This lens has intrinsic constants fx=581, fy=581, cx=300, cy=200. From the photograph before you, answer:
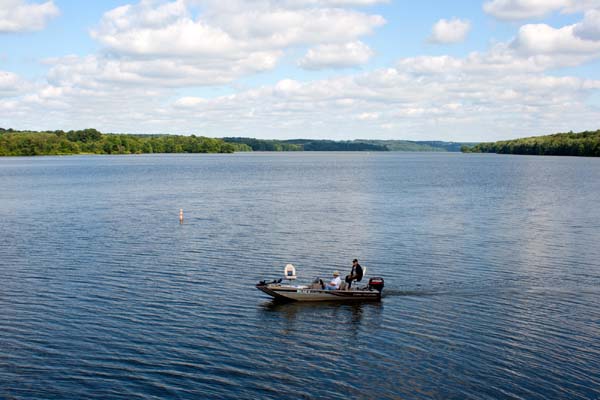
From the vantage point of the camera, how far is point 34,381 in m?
26.2

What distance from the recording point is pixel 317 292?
129ft

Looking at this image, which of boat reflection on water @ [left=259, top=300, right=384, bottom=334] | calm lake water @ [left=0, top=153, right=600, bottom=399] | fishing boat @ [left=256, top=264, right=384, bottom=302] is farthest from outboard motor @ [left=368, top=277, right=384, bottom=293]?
boat reflection on water @ [left=259, top=300, right=384, bottom=334]

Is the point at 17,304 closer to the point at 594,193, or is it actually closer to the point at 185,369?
the point at 185,369

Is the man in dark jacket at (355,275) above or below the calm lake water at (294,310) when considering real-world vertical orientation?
above

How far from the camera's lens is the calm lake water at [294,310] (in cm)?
2658

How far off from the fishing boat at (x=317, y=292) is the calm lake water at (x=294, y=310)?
2.81 feet

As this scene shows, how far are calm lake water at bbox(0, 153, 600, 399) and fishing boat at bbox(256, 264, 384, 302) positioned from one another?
86 centimetres

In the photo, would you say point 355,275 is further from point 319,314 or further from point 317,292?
point 319,314

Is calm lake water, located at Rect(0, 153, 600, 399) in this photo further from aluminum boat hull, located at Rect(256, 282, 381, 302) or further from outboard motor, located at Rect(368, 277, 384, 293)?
outboard motor, located at Rect(368, 277, 384, 293)

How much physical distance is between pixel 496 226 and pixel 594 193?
4844 centimetres

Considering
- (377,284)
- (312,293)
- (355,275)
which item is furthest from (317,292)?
(377,284)

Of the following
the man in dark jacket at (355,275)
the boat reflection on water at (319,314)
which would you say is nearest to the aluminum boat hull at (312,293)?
the boat reflection on water at (319,314)

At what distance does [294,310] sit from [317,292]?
7.58 ft

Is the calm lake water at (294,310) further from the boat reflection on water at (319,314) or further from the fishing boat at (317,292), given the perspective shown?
the fishing boat at (317,292)
